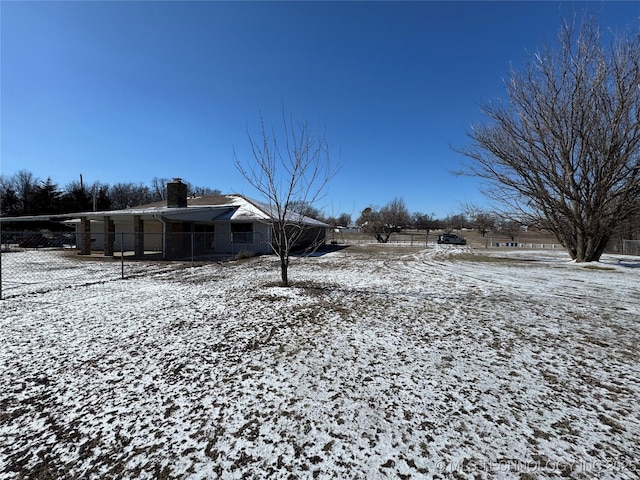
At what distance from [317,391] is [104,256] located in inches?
749

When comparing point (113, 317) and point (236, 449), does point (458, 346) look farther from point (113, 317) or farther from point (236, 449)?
point (113, 317)

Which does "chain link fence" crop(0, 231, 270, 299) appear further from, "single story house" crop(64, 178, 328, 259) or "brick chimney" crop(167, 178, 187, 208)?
"brick chimney" crop(167, 178, 187, 208)

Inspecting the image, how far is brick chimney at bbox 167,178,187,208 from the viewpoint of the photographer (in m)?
18.8

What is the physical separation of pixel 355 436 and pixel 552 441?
5.15ft

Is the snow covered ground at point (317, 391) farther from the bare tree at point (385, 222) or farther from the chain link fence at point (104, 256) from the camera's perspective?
the bare tree at point (385, 222)

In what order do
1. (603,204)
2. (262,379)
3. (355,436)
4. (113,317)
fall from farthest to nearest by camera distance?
(603,204) → (113,317) → (262,379) → (355,436)

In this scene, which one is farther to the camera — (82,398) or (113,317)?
(113,317)

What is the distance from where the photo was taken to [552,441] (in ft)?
7.16

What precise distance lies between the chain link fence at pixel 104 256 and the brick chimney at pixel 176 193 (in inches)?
91.6

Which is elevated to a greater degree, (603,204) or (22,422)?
(603,204)

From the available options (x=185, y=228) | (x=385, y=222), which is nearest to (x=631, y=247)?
(x=385, y=222)

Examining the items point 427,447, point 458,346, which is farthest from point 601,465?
point 458,346

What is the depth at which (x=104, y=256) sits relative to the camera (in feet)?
54.5

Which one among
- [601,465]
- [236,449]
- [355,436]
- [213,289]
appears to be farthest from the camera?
[213,289]
